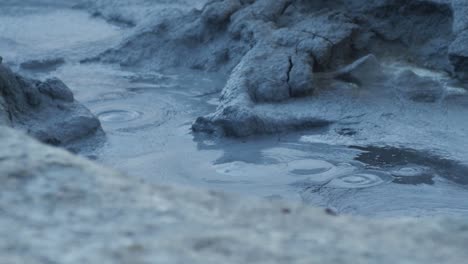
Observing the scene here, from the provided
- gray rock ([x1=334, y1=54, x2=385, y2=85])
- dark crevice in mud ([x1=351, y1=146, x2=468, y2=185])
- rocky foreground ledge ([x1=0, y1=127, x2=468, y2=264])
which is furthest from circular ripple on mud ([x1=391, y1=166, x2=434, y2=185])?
rocky foreground ledge ([x1=0, y1=127, x2=468, y2=264])

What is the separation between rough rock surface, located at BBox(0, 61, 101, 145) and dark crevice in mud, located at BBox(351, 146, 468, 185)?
125cm

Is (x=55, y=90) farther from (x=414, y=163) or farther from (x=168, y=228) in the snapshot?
(x=168, y=228)

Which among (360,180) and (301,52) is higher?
(301,52)

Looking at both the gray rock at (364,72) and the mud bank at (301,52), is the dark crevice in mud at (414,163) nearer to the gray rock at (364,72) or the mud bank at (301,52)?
the mud bank at (301,52)

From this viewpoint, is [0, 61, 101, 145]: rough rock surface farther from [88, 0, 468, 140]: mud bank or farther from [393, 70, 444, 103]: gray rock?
[393, 70, 444, 103]: gray rock

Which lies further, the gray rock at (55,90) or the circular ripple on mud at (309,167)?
the gray rock at (55,90)

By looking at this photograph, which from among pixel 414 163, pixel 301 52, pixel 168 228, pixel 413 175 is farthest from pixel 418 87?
pixel 168 228

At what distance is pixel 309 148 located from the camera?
339 centimetres

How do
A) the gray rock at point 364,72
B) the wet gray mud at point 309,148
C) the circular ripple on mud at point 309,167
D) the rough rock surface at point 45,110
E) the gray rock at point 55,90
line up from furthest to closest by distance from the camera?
the gray rock at point 364,72 → the gray rock at point 55,90 → the rough rock surface at point 45,110 → the circular ripple on mud at point 309,167 → the wet gray mud at point 309,148

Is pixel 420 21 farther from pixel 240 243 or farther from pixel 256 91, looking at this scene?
pixel 240 243

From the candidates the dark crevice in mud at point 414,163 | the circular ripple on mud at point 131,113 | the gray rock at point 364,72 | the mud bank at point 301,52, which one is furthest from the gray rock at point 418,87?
the circular ripple on mud at point 131,113

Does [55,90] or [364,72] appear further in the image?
[364,72]

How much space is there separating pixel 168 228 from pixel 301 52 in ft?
10.6

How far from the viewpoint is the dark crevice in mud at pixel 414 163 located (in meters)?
3.03
